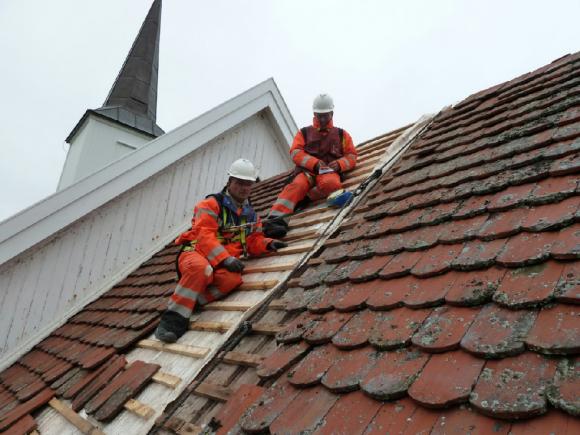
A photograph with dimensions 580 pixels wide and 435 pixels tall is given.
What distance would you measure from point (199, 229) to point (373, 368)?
2222mm

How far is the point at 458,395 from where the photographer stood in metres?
1.11

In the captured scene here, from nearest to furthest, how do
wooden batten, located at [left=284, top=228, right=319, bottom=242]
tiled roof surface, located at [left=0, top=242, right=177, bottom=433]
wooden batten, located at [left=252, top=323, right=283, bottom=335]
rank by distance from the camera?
1. wooden batten, located at [left=252, top=323, right=283, bottom=335]
2. tiled roof surface, located at [left=0, top=242, right=177, bottom=433]
3. wooden batten, located at [left=284, top=228, right=319, bottom=242]

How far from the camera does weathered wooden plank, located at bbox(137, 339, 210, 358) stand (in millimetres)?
2540

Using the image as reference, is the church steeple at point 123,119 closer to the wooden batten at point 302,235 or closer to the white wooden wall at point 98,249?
the white wooden wall at point 98,249

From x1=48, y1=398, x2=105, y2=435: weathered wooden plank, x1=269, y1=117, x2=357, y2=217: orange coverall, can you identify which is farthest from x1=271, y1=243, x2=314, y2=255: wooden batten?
x1=48, y1=398, x2=105, y2=435: weathered wooden plank

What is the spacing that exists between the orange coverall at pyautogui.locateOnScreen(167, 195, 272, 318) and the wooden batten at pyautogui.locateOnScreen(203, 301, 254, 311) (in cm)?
8

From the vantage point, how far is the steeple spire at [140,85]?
13029 millimetres

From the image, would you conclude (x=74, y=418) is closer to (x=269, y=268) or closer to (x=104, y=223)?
(x=269, y=268)

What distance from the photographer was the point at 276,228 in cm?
371

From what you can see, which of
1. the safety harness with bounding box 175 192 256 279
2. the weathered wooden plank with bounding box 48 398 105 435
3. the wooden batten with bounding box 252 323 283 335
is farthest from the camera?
the safety harness with bounding box 175 192 256 279

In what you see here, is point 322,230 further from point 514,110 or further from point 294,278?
point 514,110

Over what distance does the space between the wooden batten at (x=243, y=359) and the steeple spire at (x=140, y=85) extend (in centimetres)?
1196

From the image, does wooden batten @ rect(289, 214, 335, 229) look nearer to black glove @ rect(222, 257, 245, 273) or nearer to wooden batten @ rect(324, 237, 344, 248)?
wooden batten @ rect(324, 237, 344, 248)

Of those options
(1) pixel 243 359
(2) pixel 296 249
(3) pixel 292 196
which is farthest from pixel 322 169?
(1) pixel 243 359
